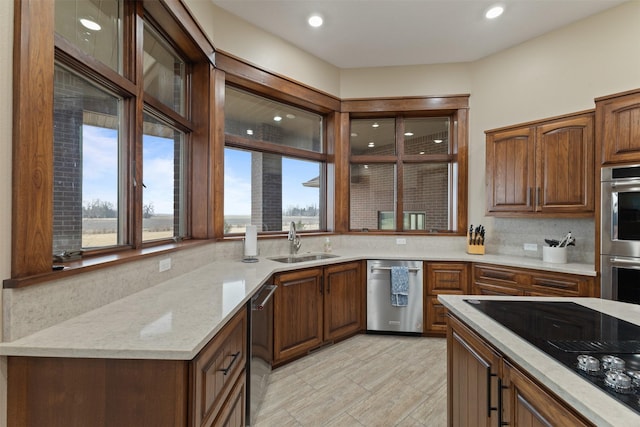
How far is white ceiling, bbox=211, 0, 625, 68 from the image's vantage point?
9.43ft

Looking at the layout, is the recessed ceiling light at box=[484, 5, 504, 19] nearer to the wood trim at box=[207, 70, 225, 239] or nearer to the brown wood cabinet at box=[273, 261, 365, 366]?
the wood trim at box=[207, 70, 225, 239]

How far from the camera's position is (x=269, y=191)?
11.8 ft

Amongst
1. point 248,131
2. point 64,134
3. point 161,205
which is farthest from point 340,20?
point 64,134

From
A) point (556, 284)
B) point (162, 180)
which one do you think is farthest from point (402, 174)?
point (162, 180)

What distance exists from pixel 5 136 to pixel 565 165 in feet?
12.9

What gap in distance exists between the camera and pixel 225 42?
2.95m

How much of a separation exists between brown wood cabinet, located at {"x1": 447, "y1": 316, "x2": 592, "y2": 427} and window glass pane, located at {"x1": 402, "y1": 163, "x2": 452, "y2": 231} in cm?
267

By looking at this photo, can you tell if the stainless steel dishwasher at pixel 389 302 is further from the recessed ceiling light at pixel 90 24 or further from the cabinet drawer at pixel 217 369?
the recessed ceiling light at pixel 90 24

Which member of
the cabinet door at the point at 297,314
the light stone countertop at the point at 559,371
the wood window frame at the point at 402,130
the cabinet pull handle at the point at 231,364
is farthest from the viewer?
the wood window frame at the point at 402,130

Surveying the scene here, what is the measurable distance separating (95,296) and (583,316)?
7.32 feet

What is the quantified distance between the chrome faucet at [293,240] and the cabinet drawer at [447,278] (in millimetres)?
1503

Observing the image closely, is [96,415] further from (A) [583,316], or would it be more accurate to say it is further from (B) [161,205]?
(A) [583,316]

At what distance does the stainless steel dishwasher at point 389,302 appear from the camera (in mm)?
3416

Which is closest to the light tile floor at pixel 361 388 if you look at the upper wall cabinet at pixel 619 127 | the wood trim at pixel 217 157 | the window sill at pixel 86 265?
the window sill at pixel 86 265
